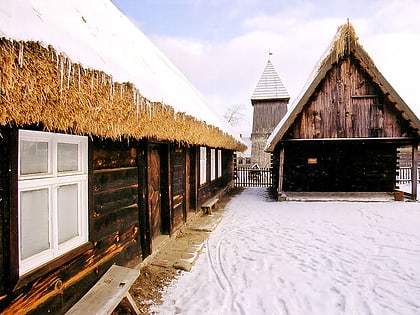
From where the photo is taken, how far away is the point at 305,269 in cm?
432

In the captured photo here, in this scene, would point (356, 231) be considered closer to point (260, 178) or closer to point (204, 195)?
point (204, 195)

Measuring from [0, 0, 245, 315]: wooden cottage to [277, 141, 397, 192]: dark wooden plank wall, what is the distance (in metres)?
8.16

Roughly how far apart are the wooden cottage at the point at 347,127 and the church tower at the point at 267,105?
15.1 m

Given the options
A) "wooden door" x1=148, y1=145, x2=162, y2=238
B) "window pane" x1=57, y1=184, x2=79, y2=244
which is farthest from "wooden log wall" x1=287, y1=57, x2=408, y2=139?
"window pane" x1=57, y1=184, x2=79, y2=244

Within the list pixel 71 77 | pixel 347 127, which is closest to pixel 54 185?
pixel 71 77

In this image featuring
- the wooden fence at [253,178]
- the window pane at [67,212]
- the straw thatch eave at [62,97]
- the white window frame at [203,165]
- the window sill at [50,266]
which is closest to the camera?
the straw thatch eave at [62,97]

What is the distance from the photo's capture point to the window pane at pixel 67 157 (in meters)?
2.73

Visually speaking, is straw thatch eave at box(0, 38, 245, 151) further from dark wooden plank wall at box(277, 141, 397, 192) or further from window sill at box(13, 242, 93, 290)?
dark wooden plank wall at box(277, 141, 397, 192)

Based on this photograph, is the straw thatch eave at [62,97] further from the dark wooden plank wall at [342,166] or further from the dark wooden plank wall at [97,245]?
the dark wooden plank wall at [342,166]

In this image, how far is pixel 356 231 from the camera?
646cm

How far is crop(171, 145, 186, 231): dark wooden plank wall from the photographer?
6051 mm

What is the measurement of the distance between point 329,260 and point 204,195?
481cm

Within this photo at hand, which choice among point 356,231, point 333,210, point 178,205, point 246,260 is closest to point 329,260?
point 246,260

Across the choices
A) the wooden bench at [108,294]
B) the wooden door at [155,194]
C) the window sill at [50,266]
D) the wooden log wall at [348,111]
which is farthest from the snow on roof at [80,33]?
the wooden log wall at [348,111]
